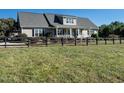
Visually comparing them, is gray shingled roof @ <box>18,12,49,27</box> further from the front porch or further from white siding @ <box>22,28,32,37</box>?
the front porch

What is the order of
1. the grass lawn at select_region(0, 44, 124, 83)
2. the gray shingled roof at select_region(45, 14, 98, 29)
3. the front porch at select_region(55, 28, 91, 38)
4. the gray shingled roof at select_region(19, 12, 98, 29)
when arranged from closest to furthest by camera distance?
the grass lawn at select_region(0, 44, 124, 83) → the gray shingled roof at select_region(19, 12, 98, 29) → the front porch at select_region(55, 28, 91, 38) → the gray shingled roof at select_region(45, 14, 98, 29)

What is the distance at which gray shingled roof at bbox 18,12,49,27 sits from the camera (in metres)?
34.0

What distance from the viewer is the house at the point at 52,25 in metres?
34.2

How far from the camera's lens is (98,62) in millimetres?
12227

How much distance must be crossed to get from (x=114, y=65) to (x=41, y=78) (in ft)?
12.9

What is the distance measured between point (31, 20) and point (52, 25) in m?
3.05

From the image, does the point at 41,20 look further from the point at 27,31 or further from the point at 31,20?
the point at 27,31

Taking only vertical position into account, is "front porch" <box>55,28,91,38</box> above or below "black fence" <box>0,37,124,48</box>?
above

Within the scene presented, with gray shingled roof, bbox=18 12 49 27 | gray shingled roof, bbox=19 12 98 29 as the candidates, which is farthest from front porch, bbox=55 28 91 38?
gray shingled roof, bbox=18 12 49 27

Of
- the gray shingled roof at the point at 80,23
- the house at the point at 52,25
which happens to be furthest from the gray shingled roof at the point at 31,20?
the gray shingled roof at the point at 80,23

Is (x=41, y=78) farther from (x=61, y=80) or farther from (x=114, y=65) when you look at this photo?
(x=114, y=65)

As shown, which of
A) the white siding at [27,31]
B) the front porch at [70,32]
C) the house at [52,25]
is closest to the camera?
the white siding at [27,31]

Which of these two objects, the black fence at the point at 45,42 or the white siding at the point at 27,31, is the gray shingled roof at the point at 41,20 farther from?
the black fence at the point at 45,42
